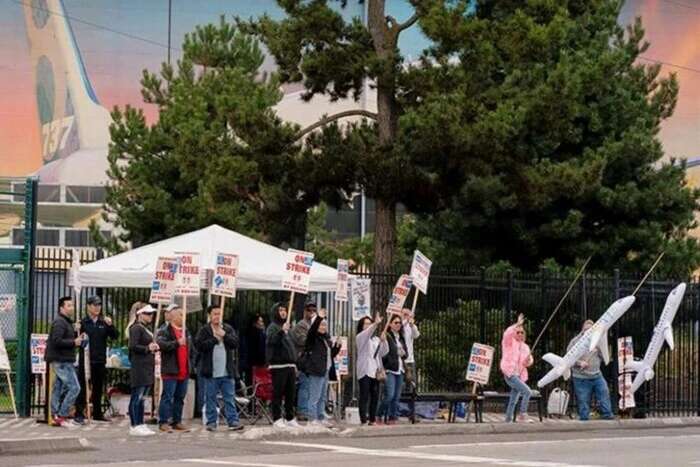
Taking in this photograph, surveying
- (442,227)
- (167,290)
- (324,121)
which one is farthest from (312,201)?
(167,290)

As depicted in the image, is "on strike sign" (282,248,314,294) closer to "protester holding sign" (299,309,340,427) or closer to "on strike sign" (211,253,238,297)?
"protester holding sign" (299,309,340,427)

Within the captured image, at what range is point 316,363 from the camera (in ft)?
74.7

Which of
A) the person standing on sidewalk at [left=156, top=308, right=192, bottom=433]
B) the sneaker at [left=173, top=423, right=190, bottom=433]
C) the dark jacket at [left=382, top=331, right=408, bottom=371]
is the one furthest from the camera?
the dark jacket at [left=382, top=331, right=408, bottom=371]

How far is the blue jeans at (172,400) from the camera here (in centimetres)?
2192

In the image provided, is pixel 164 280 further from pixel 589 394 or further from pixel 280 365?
pixel 589 394

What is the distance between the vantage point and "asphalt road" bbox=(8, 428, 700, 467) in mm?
17516

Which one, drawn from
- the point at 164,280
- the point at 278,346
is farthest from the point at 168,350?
the point at 278,346

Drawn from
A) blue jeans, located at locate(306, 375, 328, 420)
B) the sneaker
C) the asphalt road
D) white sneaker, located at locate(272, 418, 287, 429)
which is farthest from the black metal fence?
the asphalt road

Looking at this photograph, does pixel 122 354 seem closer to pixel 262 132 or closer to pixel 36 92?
pixel 262 132

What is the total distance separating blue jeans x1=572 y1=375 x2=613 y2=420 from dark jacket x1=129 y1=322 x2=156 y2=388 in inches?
315

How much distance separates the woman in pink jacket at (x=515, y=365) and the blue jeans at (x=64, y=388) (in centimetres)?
690

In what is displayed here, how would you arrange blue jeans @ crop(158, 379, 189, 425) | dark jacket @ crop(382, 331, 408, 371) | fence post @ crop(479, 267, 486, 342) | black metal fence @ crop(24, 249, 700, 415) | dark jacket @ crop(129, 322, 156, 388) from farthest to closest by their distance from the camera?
black metal fence @ crop(24, 249, 700, 415) → fence post @ crop(479, 267, 486, 342) → dark jacket @ crop(382, 331, 408, 371) → blue jeans @ crop(158, 379, 189, 425) → dark jacket @ crop(129, 322, 156, 388)

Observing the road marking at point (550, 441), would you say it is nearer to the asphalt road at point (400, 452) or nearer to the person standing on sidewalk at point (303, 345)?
the asphalt road at point (400, 452)

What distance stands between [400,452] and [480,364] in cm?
637
